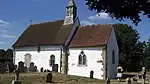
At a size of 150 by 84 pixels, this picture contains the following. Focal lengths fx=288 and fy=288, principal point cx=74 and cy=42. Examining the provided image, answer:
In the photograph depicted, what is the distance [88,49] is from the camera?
43.1m

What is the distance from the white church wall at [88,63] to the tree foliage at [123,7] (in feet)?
95.6

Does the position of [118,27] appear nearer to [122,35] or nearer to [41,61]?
[122,35]

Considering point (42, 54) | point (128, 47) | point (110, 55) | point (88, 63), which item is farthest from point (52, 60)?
point (128, 47)

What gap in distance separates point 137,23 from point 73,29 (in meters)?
34.6

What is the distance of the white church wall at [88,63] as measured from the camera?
1644 inches

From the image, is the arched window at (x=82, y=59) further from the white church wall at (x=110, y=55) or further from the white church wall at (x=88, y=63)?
the white church wall at (x=110, y=55)

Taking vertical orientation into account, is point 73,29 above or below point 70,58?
above

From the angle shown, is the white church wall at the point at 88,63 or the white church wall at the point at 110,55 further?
Result: the white church wall at the point at 110,55

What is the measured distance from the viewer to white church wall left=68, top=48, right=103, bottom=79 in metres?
41.8

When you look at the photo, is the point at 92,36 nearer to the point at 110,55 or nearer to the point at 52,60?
the point at 110,55

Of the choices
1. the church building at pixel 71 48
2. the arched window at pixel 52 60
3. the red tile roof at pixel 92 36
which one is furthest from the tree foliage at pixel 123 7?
the arched window at pixel 52 60

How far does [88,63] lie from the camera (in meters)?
42.8

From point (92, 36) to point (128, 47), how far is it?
101 feet

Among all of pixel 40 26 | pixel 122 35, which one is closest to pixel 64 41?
pixel 40 26
